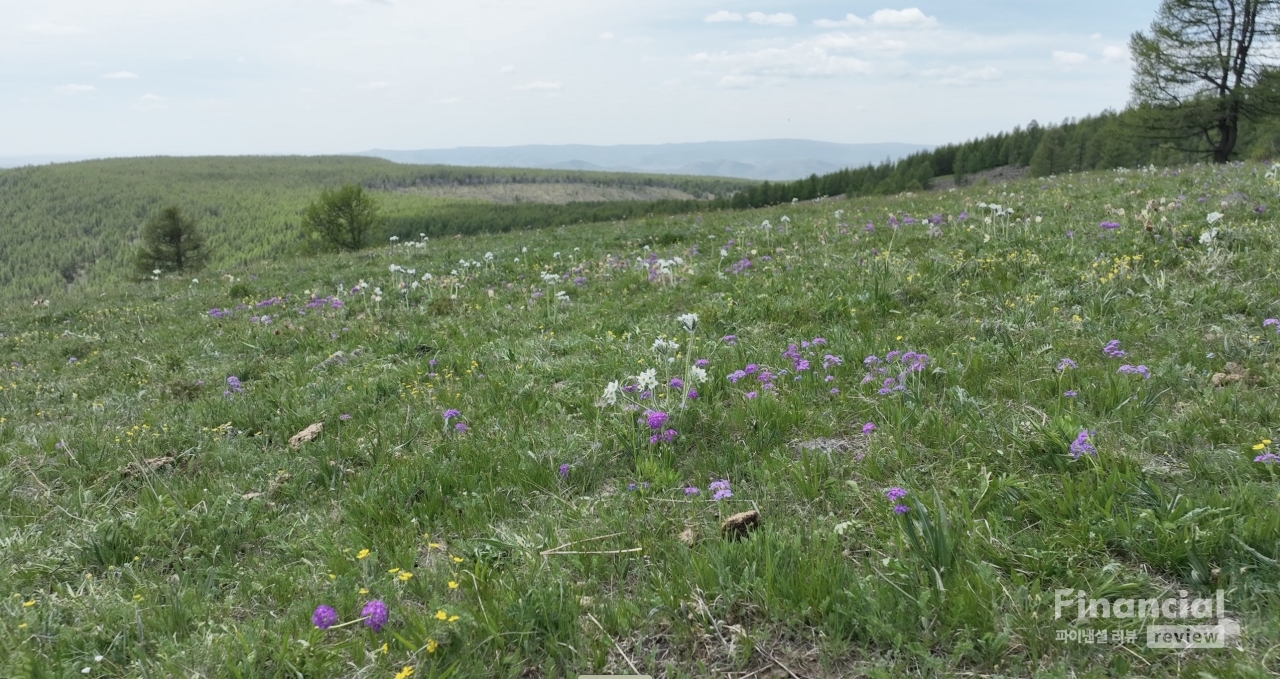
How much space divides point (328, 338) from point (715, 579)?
25.6ft

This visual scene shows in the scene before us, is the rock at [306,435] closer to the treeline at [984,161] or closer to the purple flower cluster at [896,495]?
the purple flower cluster at [896,495]

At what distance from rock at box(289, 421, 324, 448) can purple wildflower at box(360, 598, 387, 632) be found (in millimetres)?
2943

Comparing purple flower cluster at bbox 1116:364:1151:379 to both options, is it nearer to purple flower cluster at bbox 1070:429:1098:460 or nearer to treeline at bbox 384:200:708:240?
purple flower cluster at bbox 1070:429:1098:460

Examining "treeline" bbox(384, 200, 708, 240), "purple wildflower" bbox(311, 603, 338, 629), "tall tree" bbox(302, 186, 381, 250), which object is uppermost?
"treeline" bbox(384, 200, 708, 240)

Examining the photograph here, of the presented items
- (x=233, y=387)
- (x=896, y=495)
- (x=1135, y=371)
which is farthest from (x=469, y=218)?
(x=896, y=495)

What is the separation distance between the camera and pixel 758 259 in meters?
10.4

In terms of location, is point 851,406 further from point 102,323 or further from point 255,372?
point 102,323

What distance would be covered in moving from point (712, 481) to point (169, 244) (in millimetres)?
71622

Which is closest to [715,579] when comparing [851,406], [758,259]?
[851,406]

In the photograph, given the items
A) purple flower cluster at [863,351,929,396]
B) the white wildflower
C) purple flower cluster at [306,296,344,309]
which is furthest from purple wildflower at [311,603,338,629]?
purple flower cluster at [306,296,344,309]

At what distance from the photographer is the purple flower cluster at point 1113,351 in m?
4.71

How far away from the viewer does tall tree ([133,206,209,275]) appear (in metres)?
57.4

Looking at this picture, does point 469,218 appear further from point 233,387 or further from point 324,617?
point 324,617

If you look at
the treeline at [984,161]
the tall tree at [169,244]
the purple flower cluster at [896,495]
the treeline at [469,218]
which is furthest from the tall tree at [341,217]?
the treeline at [469,218]
